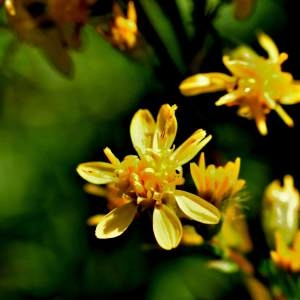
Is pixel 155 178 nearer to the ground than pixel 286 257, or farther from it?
farther from it

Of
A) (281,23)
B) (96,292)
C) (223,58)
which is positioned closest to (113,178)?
(223,58)

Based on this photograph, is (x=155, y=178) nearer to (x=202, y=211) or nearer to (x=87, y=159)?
(x=202, y=211)

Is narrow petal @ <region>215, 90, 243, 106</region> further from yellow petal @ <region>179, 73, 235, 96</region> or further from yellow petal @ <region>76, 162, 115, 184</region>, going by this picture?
yellow petal @ <region>76, 162, 115, 184</region>

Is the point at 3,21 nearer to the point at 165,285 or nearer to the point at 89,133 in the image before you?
the point at 89,133

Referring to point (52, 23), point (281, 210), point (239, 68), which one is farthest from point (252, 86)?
point (52, 23)

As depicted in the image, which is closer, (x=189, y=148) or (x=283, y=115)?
(x=189, y=148)

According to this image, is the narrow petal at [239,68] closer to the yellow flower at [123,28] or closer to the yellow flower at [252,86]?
the yellow flower at [252,86]
